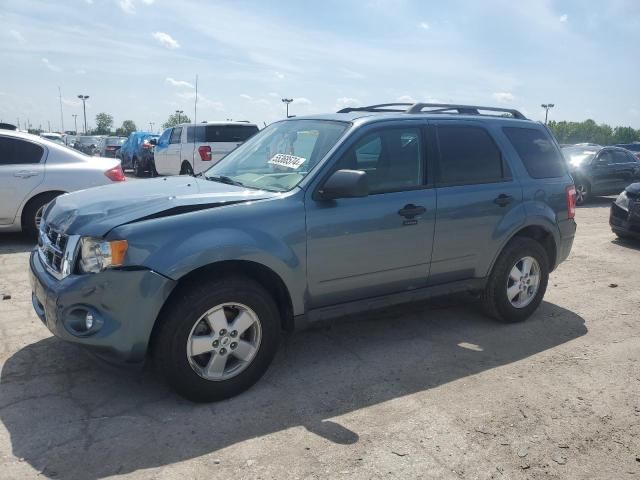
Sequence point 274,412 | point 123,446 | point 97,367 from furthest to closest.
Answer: point 97,367
point 274,412
point 123,446

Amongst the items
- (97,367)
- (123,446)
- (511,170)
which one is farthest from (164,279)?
(511,170)

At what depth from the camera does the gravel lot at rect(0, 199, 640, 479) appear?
285 centimetres

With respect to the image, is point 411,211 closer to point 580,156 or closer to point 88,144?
point 580,156

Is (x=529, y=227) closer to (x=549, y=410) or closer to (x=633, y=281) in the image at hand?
(x=549, y=410)

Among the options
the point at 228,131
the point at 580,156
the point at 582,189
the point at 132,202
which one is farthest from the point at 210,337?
the point at 580,156

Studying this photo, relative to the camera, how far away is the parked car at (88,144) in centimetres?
3122

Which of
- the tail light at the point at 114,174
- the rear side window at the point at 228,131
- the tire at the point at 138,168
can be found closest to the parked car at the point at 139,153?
the tire at the point at 138,168

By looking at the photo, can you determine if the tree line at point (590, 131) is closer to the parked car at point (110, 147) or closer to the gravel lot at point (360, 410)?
the parked car at point (110, 147)

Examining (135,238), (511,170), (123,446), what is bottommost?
(123,446)

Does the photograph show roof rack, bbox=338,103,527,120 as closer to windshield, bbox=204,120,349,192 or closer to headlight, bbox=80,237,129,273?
windshield, bbox=204,120,349,192

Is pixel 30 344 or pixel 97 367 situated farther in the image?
pixel 30 344

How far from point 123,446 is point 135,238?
→ 1.14 meters

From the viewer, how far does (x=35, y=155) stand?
24.3ft

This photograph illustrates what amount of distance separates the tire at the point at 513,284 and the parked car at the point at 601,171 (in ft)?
35.0
